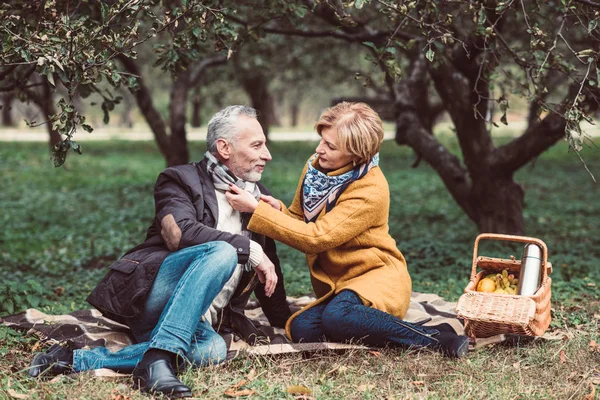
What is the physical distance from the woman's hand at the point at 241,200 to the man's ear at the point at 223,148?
199 mm

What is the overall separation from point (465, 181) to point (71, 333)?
500cm

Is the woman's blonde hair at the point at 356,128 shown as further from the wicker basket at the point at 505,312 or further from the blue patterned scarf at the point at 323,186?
the wicker basket at the point at 505,312

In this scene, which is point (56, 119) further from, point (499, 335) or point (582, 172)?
point (582, 172)

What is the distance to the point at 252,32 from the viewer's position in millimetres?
6336

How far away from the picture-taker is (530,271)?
4531 mm

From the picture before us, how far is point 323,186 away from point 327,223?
0.90 ft

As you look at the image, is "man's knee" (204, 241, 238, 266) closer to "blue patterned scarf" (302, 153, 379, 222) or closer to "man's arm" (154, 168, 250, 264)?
"man's arm" (154, 168, 250, 264)

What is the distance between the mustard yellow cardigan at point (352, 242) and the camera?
4.21m

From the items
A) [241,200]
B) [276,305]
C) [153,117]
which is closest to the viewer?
[241,200]

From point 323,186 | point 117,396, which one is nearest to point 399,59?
point 323,186

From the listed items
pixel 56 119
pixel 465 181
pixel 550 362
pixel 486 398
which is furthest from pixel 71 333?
pixel 465 181

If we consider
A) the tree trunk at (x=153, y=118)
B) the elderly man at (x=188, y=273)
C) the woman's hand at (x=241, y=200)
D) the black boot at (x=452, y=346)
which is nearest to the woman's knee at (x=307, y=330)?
the elderly man at (x=188, y=273)

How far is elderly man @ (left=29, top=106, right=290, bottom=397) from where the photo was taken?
12.2ft

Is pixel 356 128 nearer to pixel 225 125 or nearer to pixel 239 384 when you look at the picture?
pixel 225 125
